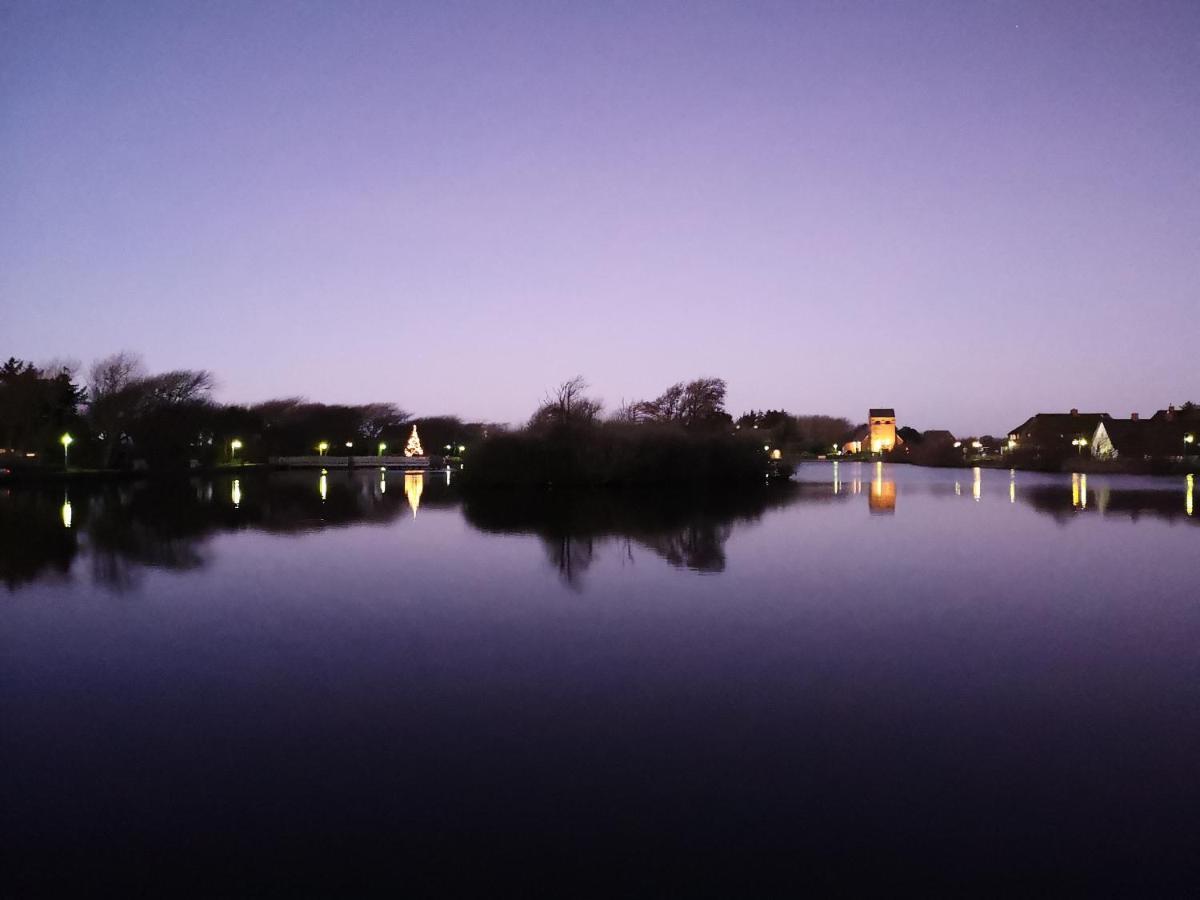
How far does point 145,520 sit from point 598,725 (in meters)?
17.1

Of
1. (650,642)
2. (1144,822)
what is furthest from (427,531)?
(1144,822)

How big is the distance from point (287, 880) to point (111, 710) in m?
2.89

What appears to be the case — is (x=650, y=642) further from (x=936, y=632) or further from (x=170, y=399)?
(x=170, y=399)

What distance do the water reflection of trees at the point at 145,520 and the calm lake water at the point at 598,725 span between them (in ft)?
0.87

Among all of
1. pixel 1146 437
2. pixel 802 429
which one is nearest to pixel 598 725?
pixel 1146 437

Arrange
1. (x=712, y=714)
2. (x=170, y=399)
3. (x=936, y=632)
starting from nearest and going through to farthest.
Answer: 1. (x=712, y=714)
2. (x=936, y=632)
3. (x=170, y=399)

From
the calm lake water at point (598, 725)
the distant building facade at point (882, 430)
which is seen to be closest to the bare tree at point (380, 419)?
the distant building facade at point (882, 430)

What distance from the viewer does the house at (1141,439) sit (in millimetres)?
60406

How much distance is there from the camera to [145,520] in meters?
19.4

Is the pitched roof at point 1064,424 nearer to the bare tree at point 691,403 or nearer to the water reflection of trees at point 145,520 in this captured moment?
the bare tree at point 691,403

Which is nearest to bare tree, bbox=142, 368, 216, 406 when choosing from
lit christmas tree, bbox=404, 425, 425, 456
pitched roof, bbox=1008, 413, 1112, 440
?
lit christmas tree, bbox=404, 425, 425, 456

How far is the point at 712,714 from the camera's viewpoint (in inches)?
221

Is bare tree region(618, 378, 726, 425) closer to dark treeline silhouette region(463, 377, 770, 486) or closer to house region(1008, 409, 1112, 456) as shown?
dark treeline silhouette region(463, 377, 770, 486)

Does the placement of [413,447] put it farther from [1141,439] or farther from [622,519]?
[622,519]
